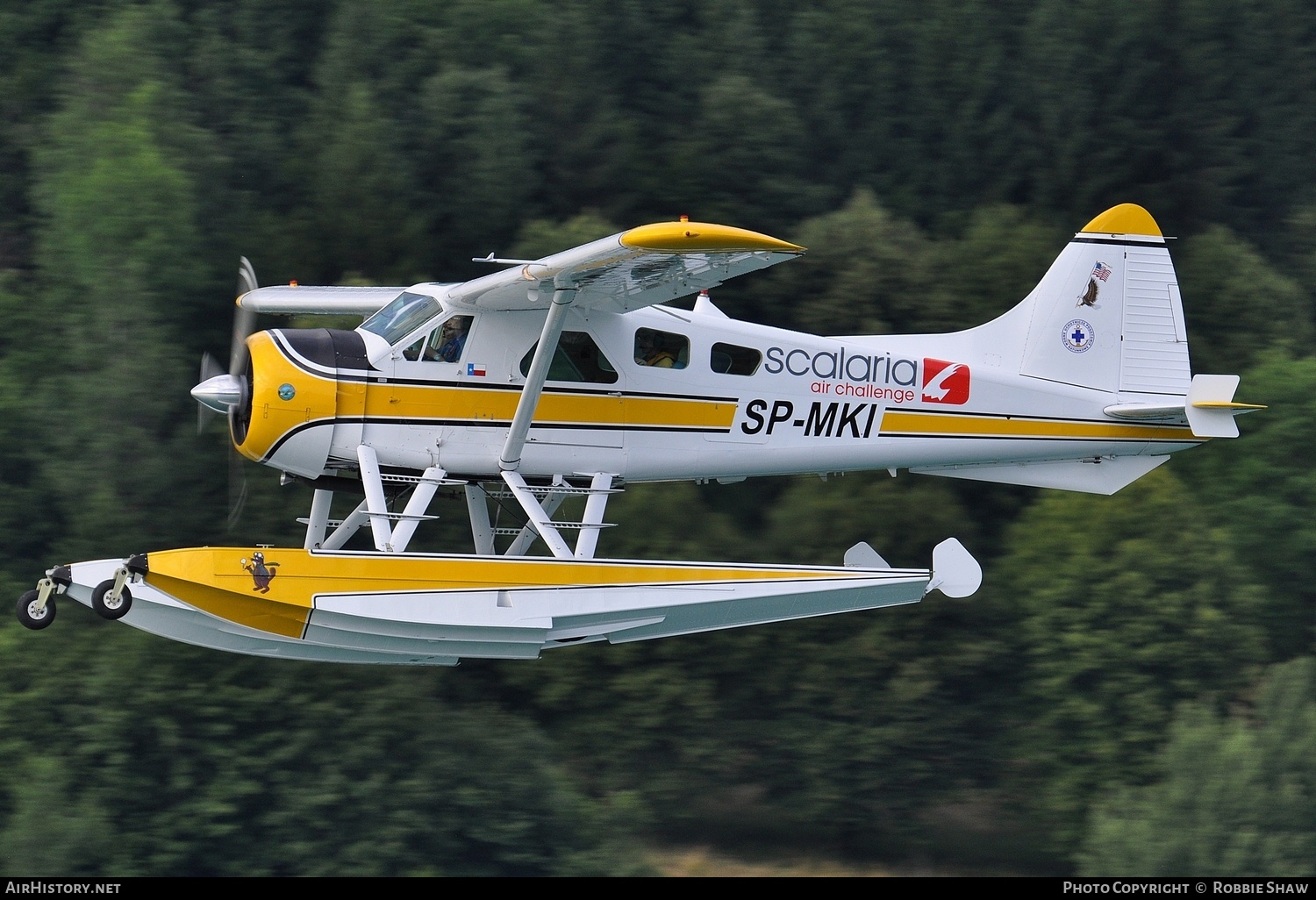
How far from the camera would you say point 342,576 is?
1234 centimetres

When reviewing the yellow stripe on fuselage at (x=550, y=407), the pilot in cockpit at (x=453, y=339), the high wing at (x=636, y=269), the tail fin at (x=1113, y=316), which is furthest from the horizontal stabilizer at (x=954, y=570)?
the pilot in cockpit at (x=453, y=339)

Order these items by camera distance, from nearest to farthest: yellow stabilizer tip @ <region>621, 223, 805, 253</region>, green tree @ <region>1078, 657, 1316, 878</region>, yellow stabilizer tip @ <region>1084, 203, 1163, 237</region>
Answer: yellow stabilizer tip @ <region>621, 223, 805, 253</region> < yellow stabilizer tip @ <region>1084, 203, 1163, 237</region> < green tree @ <region>1078, 657, 1316, 878</region>

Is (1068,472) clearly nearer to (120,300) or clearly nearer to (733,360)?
(733,360)

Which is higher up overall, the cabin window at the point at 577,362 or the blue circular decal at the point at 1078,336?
the cabin window at the point at 577,362

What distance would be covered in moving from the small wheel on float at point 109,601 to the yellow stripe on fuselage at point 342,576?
199mm

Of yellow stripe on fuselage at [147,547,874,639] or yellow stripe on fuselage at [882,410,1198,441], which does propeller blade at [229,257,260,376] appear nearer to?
yellow stripe on fuselage at [147,547,874,639]

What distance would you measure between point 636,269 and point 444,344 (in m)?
1.77

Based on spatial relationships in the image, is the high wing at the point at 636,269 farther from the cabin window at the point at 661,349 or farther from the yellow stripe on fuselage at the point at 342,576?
the yellow stripe on fuselage at the point at 342,576

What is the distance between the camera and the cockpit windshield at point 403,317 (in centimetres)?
1309

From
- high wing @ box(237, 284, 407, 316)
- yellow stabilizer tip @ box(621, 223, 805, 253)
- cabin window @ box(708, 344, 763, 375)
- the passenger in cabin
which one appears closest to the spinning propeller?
high wing @ box(237, 284, 407, 316)

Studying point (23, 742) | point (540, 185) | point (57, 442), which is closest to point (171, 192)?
point (57, 442)

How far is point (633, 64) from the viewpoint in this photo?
3159 cm

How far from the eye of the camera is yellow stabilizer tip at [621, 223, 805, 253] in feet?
36.4
